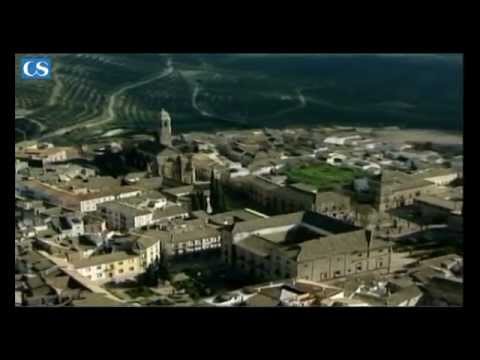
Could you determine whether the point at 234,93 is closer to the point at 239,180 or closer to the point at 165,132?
the point at 165,132

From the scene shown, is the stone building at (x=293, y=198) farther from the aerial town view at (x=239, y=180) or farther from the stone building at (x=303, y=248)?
the stone building at (x=303, y=248)

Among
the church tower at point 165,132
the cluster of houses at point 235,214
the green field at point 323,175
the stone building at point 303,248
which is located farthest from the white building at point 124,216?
the green field at point 323,175

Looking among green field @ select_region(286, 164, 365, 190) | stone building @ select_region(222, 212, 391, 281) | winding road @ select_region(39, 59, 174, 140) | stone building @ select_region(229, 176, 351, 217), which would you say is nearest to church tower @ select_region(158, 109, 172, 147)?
winding road @ select_region(39, 59, 174, 140)

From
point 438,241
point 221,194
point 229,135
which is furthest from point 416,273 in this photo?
point 229,135

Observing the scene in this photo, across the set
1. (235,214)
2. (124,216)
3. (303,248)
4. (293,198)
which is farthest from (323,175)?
(124,216)

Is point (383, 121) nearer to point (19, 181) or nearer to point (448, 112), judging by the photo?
point (448, 112)

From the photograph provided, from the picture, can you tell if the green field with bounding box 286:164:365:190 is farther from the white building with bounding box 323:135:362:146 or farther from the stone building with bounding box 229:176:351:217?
the white building with bounding box 323:135:362:146
